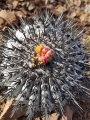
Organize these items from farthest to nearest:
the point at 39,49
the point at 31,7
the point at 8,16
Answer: the point at 31,7 < the point at 8,16 < the point at 39,49

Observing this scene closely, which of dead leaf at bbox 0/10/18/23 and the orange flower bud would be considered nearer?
the orange flower bud

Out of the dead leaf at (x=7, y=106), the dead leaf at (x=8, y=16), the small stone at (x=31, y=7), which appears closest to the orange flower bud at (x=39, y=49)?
the dead leaf at (x=7, y=106)

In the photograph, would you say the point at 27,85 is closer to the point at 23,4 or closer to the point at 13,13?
the point at 13,13

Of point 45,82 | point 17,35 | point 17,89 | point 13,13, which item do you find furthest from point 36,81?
point 13,13

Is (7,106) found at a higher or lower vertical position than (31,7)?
lower

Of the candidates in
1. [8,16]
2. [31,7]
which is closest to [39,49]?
[8,16]

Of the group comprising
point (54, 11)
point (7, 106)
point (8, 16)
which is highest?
point (8, 16)

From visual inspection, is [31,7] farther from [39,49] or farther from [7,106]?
[39,49]

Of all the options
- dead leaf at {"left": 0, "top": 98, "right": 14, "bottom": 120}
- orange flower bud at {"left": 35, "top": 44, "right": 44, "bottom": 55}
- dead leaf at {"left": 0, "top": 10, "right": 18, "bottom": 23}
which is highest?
dead leaf at {"left": 0, "top": 10, "right": 18, "bottom": 23}

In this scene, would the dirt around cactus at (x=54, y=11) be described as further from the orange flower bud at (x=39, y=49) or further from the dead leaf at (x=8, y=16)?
the orange flower bud at (x=39, y=49)

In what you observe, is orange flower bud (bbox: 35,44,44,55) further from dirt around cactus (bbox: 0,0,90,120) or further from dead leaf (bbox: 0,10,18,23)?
dead leaf (bbox: 0,10,18,23)

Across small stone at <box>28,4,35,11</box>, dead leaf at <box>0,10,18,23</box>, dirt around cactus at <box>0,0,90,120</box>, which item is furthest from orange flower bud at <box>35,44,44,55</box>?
small stone at <box>28,4,35,11</box>
